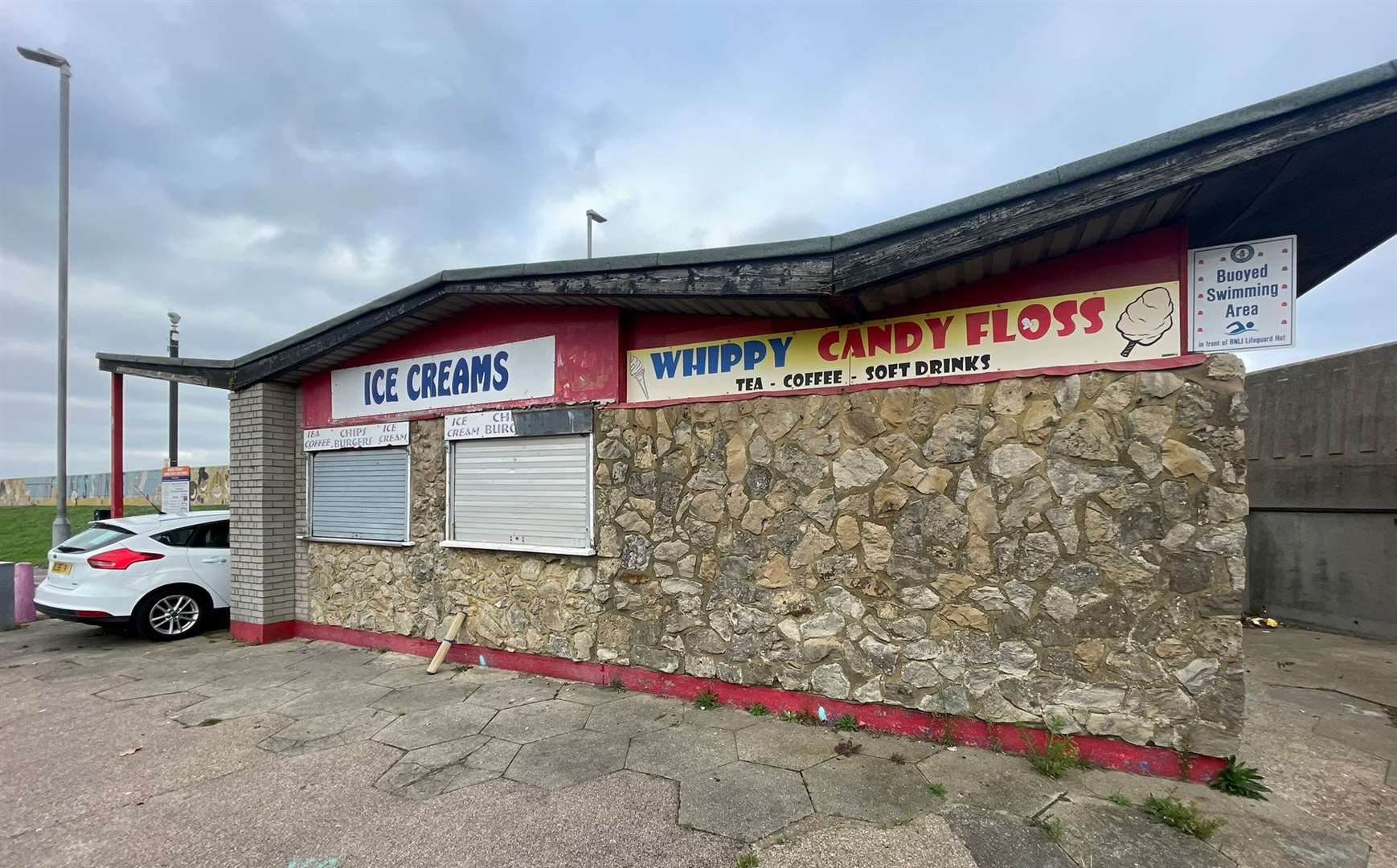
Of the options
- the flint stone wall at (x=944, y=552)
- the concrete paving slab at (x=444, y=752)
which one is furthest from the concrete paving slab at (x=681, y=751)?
the concrete paving slab at (x=444, y=752)

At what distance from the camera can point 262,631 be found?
24.7ft

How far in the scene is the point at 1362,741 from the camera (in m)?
4.48

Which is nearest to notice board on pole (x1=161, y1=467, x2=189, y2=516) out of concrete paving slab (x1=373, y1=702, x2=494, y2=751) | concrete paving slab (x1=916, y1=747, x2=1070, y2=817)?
concrete paving slab (x1=373, y1=702, x2=494, y2=751)

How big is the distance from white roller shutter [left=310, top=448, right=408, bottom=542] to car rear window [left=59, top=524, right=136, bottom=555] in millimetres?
2331

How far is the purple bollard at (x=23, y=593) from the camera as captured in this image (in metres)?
9.09

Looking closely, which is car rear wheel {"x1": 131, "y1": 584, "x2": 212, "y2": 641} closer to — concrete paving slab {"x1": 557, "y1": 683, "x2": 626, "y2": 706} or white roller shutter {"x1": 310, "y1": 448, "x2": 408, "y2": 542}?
white roller shutter {"x1": 310, "y1": 448, "x2": 408, "y2": 542}

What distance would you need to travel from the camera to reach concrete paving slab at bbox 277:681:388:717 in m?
5.25

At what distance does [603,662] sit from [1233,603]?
458 centimetres

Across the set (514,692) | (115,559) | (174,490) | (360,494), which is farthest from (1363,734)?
(174,490)

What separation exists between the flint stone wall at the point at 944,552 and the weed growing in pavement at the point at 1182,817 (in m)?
0.46

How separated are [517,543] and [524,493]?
50 centimetres

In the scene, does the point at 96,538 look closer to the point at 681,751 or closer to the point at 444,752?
the point at 444,752

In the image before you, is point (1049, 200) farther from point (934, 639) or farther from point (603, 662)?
point (603, 662)

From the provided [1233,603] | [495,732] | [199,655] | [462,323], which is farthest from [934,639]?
[199,655]
